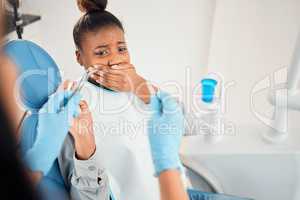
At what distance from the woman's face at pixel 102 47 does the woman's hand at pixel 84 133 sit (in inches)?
3.0

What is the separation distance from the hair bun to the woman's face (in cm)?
4

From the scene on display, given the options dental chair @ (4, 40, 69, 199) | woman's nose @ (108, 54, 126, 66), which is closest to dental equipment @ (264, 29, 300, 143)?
woman's nose @ (108, 54, 126, 66)

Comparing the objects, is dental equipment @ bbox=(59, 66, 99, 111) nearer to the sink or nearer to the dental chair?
the dental chair

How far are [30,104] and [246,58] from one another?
453mm

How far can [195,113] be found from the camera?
0.69 meters

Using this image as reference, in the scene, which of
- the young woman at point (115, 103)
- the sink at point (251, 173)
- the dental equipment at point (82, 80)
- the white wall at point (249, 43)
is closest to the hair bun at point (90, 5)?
the young woman at point (115, 103)

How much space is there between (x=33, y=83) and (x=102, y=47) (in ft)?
0.42

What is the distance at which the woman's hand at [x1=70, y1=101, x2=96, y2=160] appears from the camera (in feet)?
1.82

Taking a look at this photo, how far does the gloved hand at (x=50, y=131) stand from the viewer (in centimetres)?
51

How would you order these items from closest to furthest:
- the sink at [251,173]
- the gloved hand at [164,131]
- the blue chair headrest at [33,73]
Result: 1. the blue chair headrest at [33,73]
2. the gloved hand at [164,131]
3. the sink at [251,173]

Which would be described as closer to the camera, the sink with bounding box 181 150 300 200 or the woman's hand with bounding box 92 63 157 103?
the woman's hand with bounding box 92 63 157 103

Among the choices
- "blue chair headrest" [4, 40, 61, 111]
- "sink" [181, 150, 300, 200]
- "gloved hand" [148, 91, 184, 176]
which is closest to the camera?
"blue chair headrest" [4, 40, 61, 111]

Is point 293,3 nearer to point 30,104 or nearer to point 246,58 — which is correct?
point 246,58

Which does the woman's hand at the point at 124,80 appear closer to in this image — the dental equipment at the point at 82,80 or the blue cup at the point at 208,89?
the dental equipment at the point at 82,80
